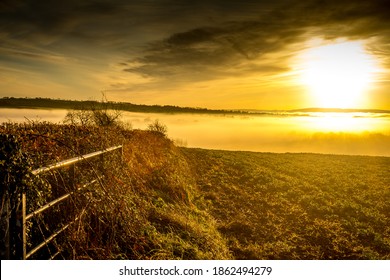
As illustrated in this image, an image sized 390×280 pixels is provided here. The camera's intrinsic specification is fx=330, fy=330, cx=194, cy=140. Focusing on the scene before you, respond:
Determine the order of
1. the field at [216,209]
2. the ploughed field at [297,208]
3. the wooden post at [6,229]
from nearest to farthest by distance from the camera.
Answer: the wooden post at [6,229], the field at [216,209], the ploughed field at [297,208]

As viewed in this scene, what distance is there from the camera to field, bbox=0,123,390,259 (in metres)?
5.38

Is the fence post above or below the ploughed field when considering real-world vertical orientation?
above

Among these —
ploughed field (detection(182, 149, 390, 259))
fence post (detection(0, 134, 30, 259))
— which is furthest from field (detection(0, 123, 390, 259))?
fence post (detection(0, 134, 30, 259))

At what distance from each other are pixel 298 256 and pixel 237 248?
4.38 feet

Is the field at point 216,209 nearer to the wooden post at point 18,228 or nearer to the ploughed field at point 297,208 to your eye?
the ploughed field at point 297,208

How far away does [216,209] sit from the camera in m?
10.0

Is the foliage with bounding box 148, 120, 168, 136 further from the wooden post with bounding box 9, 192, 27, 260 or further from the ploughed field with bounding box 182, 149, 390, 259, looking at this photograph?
the wooden post with bounding box 9, 192, 27, 260

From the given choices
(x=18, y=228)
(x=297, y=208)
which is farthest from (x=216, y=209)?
(x=18, y=228)

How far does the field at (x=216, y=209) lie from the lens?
5379 mm

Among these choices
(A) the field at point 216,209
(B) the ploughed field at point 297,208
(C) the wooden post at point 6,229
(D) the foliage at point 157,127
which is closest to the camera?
(C) the wooden post at point 6,229

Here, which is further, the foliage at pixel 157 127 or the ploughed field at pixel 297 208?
the foliage at pixel 157 127

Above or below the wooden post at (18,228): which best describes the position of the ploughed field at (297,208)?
below

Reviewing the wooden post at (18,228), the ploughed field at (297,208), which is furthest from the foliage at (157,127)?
the wooden post at (18,228)
